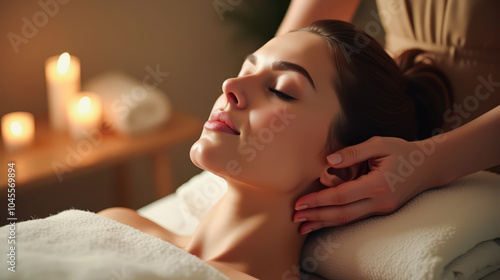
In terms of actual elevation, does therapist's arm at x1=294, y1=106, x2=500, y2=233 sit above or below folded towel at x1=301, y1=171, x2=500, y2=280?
above

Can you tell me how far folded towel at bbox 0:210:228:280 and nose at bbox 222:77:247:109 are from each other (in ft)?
0.99

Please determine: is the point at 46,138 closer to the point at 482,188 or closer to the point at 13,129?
the point at 13,129

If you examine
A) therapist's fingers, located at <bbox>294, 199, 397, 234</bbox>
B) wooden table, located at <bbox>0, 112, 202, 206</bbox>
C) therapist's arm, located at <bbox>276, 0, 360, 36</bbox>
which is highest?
therapist's arm, located at <bbox>276, 0, 360, 36</bbox>

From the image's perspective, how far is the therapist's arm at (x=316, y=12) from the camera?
1527mm

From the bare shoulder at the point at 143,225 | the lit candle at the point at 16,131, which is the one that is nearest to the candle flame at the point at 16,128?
the lit candle at the point at 16,131

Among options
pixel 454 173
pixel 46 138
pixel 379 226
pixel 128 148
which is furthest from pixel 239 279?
pixel 46 138

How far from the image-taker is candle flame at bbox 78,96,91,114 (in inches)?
82.0

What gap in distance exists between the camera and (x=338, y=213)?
1091 mm

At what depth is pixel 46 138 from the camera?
2.11 meters

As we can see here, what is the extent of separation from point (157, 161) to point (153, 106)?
0.79ft

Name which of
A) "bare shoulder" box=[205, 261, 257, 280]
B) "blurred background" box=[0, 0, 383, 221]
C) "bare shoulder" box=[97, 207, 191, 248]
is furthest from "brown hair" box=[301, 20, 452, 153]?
"blurred background" box=[0, 0, 383, 221]

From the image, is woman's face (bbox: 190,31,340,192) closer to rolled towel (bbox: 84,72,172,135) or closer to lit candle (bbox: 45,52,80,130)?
rolled towel (bbox: 84,72,172,135)

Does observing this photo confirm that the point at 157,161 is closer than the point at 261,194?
No

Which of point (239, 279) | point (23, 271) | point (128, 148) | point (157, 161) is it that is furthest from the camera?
point (157, 161)
